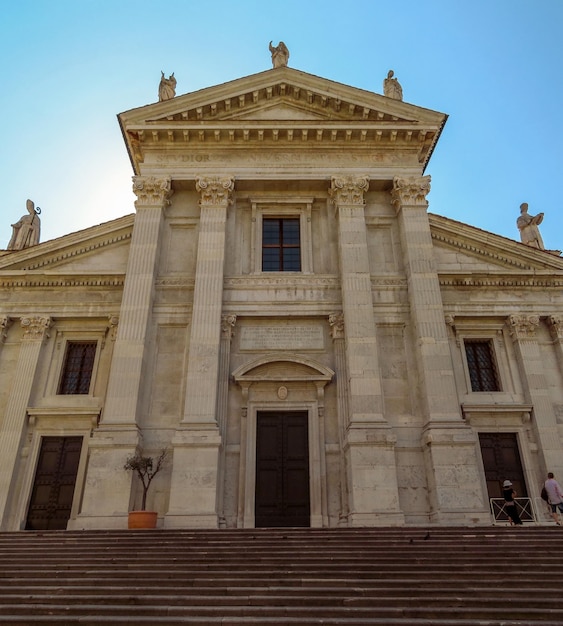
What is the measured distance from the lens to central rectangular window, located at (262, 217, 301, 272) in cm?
1927

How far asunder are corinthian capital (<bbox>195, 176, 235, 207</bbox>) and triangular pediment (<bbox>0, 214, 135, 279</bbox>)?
3349mm

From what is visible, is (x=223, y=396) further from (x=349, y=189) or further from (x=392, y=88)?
(x=392, y=88)

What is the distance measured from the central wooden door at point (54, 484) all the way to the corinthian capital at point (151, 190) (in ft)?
27.1

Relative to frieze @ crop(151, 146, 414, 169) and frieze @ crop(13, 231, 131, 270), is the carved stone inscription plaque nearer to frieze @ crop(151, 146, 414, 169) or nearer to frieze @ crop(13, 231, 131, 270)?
frieze @ crop(151, 146, 414, 169)

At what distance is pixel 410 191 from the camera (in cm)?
1938

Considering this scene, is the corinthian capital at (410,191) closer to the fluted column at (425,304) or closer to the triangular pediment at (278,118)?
the fluted column at (425,304)

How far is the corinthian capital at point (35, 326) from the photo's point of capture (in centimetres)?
1905

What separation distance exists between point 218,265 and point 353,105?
305 inches

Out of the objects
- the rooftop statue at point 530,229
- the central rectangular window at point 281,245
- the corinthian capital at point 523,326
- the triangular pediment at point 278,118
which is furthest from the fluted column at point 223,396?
the rooftop statue at point 530,229

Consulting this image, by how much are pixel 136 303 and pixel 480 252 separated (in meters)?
12.4

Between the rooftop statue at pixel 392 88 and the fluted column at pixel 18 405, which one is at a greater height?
the rooftop statue at pixel 392 88

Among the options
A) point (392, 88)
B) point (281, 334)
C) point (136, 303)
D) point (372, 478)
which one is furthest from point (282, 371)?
point (392, 88)

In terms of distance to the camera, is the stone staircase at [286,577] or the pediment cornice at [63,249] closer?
the stone staircase at [286,577]

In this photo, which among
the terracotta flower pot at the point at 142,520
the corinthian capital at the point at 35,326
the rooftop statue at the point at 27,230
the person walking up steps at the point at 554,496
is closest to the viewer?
the terracotta flower pot at the point at 142,520
